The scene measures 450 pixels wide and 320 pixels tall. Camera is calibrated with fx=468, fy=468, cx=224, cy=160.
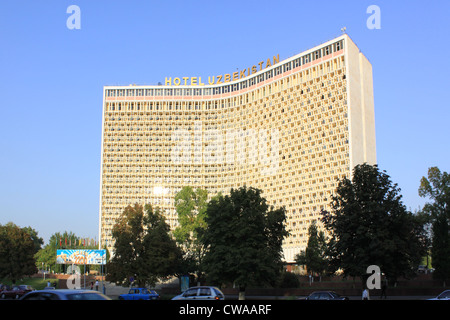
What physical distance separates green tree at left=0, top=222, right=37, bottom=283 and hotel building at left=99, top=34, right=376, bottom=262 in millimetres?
72878

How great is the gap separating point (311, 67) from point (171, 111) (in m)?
55.3

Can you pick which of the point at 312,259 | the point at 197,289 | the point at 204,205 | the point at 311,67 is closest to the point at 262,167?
the point at 311,67

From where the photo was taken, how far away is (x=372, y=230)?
4975 cm

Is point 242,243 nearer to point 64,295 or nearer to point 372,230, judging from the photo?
point 372,230

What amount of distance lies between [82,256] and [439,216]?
6621 cm

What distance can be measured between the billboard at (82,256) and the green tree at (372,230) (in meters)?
52.2

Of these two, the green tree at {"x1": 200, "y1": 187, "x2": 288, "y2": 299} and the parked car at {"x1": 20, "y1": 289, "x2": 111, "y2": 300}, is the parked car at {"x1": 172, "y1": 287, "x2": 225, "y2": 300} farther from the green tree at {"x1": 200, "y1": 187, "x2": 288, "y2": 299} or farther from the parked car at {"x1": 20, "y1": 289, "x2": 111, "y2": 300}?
the parked car at {"x1": 20, "y1": 289, "x2": 111, "y2": 300}

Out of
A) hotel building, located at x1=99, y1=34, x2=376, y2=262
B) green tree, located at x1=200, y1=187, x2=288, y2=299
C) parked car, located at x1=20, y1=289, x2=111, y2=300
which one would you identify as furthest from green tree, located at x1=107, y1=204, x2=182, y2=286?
hotel building, located at x1=99, y1=34, x2=376, y2=262

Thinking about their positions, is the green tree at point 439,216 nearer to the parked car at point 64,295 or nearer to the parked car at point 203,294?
the parked car at point 203,294

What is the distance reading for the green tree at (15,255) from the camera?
8338 cm

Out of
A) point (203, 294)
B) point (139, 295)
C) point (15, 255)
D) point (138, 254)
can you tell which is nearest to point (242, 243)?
point (139, 295)

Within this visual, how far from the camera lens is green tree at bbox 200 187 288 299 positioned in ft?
178

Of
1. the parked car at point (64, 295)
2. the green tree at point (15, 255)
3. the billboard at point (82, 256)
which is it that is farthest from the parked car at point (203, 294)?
the green tree at point (15, 255)
